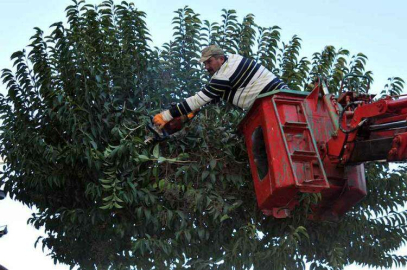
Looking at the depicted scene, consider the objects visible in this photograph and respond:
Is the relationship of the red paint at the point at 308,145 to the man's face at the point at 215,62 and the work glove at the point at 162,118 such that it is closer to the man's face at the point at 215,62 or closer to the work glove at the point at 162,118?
the man's face at the point at 215,62

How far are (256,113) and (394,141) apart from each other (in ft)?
6.41

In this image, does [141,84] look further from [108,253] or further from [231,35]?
[108,253]

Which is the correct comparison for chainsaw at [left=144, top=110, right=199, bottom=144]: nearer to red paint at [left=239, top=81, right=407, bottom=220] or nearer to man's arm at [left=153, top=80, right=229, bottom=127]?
man's arm at [left=153, top=80, right=229, bottom=127]

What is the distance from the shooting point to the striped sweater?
9461 mm

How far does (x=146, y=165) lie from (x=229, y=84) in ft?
5.19

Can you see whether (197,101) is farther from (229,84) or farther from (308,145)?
(308,145)

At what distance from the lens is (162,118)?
952 centimetres

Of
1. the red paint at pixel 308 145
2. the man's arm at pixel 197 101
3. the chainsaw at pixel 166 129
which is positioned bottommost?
the red paint at pixel 308 145

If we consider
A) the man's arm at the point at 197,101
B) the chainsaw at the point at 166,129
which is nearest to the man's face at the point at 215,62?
the man's arm at the point at 197,101

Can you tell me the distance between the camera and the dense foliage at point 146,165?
31.5 ft

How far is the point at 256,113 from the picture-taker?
30.0ft

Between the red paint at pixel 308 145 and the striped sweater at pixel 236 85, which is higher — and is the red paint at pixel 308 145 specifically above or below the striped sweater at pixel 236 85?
below

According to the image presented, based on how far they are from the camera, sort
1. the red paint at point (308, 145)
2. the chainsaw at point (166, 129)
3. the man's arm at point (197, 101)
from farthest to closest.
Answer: the chainsaw at point (166, 129) < the man's arm at point (197, 101) < the red paint at point (308, 145)

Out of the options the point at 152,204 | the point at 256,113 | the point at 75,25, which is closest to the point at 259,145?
the point at 256,113
